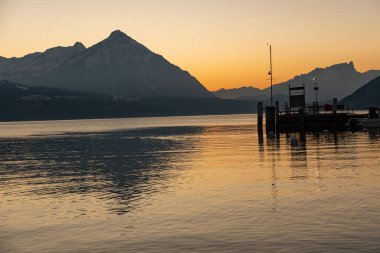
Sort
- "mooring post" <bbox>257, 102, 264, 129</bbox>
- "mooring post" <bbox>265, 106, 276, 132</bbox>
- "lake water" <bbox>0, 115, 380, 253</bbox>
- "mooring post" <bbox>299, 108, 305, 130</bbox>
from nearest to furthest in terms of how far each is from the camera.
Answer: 1. "lake water" <bbox>0, 115, 380, 253</bbox>
2. "mooring post" <bbox>299, 108, 305, 130</bbox>
3. "mooring post" <bbox>265, 106, 276, 132</bbox>
4. "mooring post" <bbox>257, 102, 264, 129</bbox>

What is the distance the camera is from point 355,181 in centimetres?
3419

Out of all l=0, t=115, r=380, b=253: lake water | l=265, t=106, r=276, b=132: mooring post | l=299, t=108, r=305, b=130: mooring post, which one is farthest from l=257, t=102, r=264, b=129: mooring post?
l=0, t=115, r=380, b=253: lake water

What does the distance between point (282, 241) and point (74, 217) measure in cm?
1025

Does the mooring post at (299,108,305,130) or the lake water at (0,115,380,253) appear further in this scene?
the mooring post at (299,108,305,130)

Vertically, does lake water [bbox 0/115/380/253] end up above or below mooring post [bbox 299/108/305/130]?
below

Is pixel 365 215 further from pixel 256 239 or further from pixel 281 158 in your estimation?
pixel 281 158

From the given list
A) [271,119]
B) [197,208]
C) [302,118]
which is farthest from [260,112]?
[197,208]

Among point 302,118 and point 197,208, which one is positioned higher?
point 302,118

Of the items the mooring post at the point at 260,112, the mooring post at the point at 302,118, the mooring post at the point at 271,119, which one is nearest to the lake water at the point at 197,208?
the mooring post at the point at 302,118

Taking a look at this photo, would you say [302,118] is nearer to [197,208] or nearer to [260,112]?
[260,112]

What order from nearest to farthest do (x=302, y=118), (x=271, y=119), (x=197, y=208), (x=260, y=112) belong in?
1. (x=197, y=208)
2. (x=302, y=118)
3. (x=271, y=119)
4. (x=260, y=112)

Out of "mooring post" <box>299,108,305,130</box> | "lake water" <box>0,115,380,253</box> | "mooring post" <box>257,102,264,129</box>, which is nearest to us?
"lake water" <box>0,115,380,253</box>

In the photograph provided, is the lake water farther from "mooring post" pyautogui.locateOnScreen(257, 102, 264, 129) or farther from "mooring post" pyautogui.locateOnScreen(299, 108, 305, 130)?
"mooring post" pyautogui.locateOnScreen(257, 102, 264, 129)

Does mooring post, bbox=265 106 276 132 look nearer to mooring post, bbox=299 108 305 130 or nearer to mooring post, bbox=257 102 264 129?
A: mooring post, bbox=257 102 264 129
